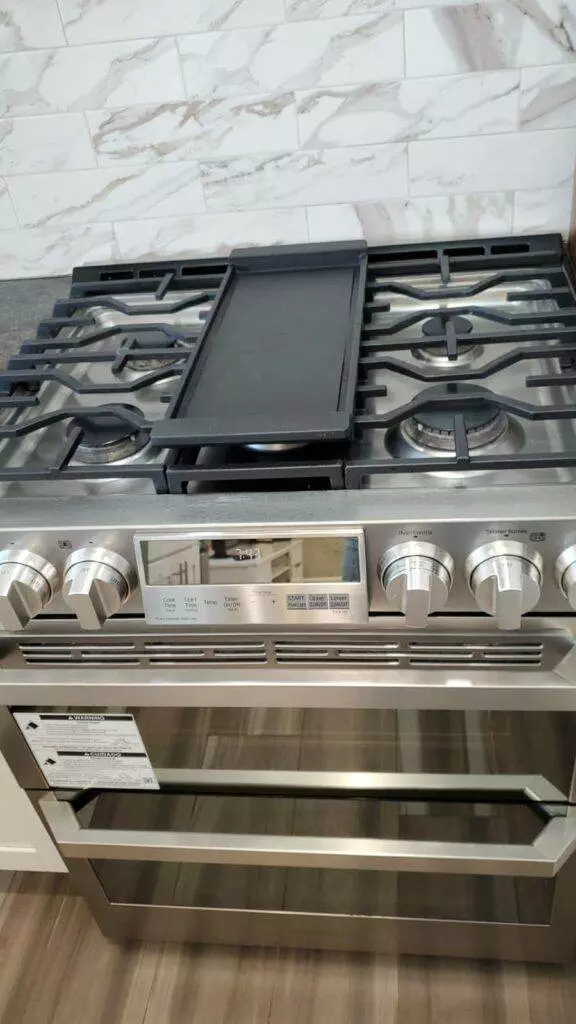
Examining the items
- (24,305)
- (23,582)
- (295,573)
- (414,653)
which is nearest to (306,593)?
(295,573)

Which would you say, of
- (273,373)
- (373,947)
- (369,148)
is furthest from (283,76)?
(373,947)

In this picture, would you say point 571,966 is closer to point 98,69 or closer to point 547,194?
point 547,194

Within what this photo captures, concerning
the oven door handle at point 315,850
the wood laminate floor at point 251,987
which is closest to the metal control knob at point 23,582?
the oven door handle at point 315,850

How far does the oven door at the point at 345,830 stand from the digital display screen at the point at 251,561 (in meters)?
0.23

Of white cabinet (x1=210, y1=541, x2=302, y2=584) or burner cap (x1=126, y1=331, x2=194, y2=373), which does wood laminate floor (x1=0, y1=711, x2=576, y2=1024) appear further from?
burner cap (x1=126, y1=331, x2=194, y2=373)

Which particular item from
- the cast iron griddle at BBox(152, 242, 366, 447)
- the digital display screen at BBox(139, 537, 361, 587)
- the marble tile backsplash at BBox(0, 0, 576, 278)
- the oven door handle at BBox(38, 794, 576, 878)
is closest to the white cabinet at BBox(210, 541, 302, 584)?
the digital display screen at BBox(139, 537, 361, 587)

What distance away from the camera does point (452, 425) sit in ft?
2.75

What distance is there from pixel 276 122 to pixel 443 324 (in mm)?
433

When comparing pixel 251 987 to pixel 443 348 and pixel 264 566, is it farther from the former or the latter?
pixel 443 348

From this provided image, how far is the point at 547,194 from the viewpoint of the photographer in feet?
3.88

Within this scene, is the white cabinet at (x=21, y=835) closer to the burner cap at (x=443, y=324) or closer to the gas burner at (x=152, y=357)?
the gas burner at (x=152, y=357)

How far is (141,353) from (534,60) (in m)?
0.66

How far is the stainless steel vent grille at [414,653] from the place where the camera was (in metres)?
0.85

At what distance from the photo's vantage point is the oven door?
3.14 ft
